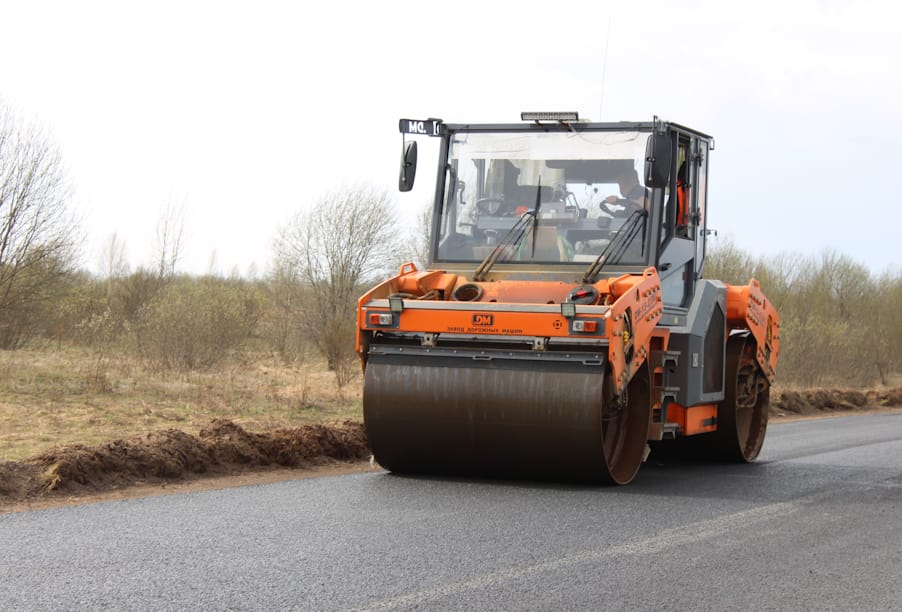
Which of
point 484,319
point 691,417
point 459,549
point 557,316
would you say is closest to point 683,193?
point 691,417

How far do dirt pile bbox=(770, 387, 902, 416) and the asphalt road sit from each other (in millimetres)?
11892

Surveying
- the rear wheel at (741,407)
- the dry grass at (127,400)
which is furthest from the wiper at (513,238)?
the dry grass at (127,400)

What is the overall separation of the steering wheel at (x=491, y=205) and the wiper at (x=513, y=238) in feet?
0.72

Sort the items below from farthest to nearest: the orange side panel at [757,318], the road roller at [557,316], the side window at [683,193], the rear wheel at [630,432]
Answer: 1. the orange side panel at [757,318]
2. the side window at [683,193]
3. the rear wheel at [630,432]
4. the road roller at [557,316]

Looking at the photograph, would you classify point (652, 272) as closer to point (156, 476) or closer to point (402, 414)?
point (402, 414)

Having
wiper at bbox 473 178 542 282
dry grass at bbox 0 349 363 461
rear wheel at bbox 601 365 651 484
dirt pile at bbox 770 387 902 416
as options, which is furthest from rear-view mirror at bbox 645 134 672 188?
dirt pile at bbox 770 387 902 416

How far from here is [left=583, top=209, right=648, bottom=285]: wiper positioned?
9148 millimetres

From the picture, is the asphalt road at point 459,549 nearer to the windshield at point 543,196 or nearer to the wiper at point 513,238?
the wiper at point 513,238

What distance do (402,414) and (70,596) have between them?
3803mm

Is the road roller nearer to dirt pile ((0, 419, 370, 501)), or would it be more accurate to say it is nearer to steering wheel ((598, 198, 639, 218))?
steering wheel ((598, 198, 639, 218))

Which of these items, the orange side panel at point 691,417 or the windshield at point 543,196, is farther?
the orange side panel at point 691,417

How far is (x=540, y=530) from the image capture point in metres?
6.65

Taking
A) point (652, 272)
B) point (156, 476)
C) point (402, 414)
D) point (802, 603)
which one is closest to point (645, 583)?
point (802, 603)

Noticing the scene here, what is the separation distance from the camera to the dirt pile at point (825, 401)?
67.3 feet
